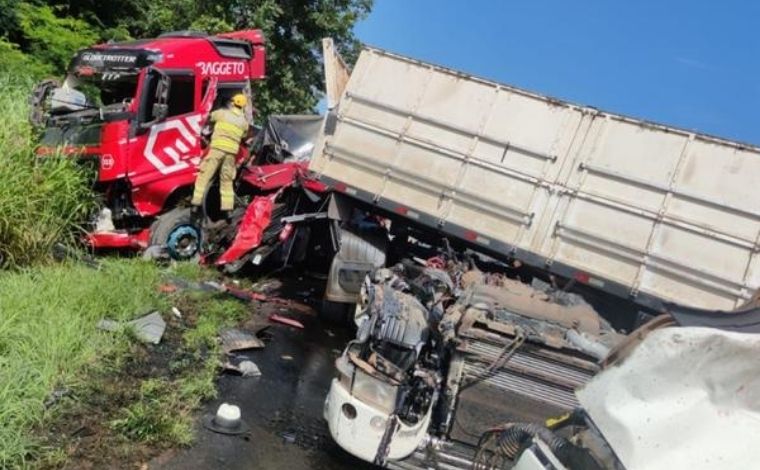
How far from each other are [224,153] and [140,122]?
103cm

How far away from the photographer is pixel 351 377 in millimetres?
4500

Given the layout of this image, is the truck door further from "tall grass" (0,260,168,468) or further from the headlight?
the headlight

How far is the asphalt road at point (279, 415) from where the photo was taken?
4.80 meters

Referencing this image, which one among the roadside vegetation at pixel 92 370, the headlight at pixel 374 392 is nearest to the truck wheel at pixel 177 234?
the roadside vegetation at pixel 92 370

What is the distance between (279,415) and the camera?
5707 mm

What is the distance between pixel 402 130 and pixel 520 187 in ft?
4.43

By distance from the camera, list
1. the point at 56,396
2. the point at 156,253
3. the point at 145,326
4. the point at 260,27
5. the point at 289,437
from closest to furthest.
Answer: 1. the point at 56,396
2. the point at 289,437
3. the point at 145,326
4. the point at 156,253
5. the point at 260,27

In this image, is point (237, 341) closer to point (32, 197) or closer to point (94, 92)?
point (32, 197)

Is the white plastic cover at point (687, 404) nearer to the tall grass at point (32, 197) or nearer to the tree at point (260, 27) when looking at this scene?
the tall grass at point (32, 197)

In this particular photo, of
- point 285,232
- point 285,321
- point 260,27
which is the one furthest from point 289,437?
point 260,27

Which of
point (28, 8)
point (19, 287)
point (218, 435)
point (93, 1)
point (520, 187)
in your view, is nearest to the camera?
point (218, 435)

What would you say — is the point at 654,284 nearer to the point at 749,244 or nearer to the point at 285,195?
the point at 749,244

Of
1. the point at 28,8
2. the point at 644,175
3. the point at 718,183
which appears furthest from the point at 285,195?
the point at 28,8

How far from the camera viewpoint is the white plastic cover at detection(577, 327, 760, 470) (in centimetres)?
217
